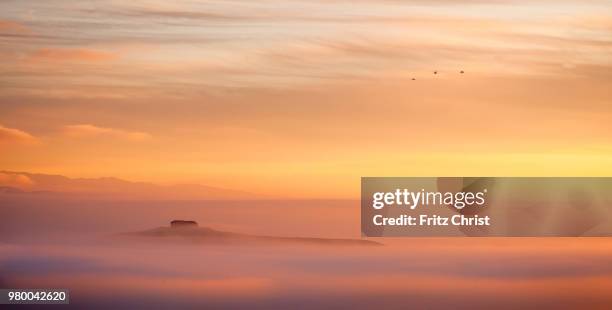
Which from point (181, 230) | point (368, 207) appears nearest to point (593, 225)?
point (368, 207)

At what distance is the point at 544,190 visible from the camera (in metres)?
18.0

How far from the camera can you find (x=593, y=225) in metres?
18.1

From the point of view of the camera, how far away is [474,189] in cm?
1795

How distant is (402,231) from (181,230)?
2915 mm

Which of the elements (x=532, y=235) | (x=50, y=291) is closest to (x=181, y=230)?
(x=50, y=291)

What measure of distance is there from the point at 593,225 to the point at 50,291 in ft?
23.6

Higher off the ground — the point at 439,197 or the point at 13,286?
the point at 439,197

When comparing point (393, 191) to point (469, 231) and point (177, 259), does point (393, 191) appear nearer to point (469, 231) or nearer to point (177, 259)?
point (469, 231)

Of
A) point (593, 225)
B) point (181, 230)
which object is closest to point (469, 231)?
point (593, 225)

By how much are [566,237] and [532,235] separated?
47 cm

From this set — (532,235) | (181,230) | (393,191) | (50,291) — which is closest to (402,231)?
(393,191)

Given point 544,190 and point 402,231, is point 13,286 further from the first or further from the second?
point 544,190

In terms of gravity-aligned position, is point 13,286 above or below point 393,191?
below

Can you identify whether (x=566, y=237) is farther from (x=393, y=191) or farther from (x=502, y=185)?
(x=393, y=191)
